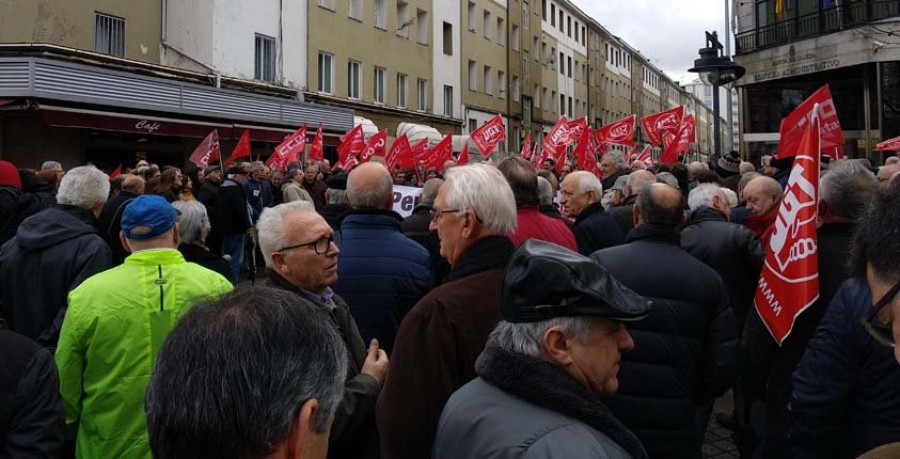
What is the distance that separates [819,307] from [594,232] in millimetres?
2081

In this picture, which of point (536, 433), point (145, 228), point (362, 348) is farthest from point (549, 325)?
point (145, 228)

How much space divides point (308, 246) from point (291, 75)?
22.9 metres

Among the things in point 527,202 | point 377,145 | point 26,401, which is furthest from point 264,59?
point 26,401

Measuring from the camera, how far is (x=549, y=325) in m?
1.89

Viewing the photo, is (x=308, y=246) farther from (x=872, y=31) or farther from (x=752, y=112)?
(x=752, y=112)

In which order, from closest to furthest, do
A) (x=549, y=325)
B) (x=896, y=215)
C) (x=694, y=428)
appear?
1. (x=896, y=215)
2. (x=549, y=325)
3. (x=694, y=428)

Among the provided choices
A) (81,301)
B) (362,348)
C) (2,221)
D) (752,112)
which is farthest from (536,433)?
(752,112)

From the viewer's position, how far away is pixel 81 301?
10.6 ft

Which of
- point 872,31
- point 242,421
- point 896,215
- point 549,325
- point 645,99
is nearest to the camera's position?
point 242,421

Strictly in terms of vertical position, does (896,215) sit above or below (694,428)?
above

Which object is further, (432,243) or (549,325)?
(432,243)

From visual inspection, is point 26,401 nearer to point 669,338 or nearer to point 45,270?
point 45,270

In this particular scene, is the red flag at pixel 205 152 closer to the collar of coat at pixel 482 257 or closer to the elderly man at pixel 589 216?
the elderly man at pixel 589 216

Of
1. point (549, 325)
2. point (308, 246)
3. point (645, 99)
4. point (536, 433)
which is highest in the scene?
point (645, 99)
